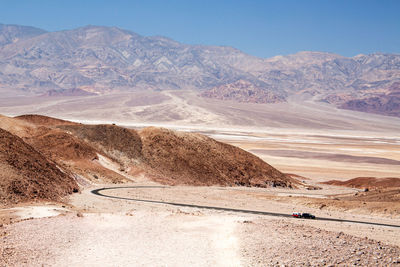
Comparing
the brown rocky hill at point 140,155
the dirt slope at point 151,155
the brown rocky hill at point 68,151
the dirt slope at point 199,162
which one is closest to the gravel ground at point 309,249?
the brown rocky hill at point 140,155

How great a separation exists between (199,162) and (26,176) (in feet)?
106

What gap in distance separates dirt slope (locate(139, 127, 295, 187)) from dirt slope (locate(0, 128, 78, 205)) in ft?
61.8

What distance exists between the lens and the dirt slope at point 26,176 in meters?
34.2

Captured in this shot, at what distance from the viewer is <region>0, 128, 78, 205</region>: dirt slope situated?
34.2 meters

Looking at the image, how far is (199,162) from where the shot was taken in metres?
66.9

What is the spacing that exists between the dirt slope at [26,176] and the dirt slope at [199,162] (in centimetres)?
1883

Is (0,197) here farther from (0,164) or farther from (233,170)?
(233,170)

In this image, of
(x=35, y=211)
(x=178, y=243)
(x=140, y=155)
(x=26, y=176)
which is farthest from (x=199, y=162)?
(x=178, y=243)

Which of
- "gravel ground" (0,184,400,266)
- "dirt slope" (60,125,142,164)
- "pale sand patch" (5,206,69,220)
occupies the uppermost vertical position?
"dirt slope" (60,125,142,164)

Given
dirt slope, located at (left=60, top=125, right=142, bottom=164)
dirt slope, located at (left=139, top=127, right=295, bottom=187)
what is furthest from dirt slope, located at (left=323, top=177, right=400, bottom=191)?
dirt slope, located at (left=60, top=125, right=142, bottom=164)

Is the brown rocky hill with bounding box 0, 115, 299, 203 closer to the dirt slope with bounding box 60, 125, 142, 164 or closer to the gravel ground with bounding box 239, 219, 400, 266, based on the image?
the dirt slope with bounding box 60, 125, 142, 164

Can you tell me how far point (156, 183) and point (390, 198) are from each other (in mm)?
27777

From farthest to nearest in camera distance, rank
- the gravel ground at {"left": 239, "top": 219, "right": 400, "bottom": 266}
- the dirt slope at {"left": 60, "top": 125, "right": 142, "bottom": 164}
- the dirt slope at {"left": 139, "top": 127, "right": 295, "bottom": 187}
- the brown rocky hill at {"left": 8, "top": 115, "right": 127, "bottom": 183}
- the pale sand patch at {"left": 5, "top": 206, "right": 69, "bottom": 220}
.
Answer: the dirt slope at {"left": 60, "top": 125, "right": 142, "bottom": 164} → the dirt slope at {"left": 139, "top": 127, "right": 295, "bottom": 187} → the brown rocky hill at {"left": 8, "top": 115, "right": 127, "bottom": 183} → the pale sand patch at {"left": 5, "top": 206, "right": 69, "bottom": 220} → the gravel ground at {"left": 239, "top": 219, "right": 400, "bottom": 266}

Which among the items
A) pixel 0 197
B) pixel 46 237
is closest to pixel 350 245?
pixel 46 237
